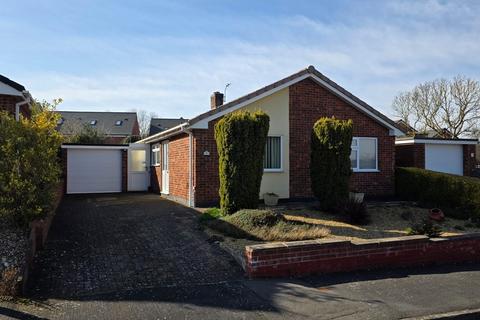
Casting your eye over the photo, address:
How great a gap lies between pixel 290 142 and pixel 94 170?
10446 mm

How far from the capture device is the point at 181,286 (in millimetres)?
6352

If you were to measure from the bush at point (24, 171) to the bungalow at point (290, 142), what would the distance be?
21.0 feet

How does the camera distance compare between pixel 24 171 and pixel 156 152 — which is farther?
pixel 156 152

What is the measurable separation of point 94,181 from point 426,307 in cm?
1748

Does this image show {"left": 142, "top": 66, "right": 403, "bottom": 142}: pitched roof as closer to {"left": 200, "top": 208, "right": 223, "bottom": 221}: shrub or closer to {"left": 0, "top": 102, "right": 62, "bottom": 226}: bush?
{"left": 200, "top": 208, "right": 223, "bottom": 221}: shrub

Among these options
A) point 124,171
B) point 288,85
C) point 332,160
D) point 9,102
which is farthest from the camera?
point 124,171

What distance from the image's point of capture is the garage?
20.3 metres

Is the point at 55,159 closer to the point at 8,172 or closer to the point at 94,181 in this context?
the point at 8,172

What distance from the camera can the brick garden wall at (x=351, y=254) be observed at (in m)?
6.89

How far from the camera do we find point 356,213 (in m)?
11.4

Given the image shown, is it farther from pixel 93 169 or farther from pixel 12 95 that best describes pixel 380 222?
pixel 93 169

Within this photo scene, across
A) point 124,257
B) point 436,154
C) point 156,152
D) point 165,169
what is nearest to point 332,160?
point 124,257

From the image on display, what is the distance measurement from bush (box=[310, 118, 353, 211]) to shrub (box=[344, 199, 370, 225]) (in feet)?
1.41

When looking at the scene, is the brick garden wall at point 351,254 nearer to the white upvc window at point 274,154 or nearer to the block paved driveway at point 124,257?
the block paved driveway at point 124,257
